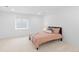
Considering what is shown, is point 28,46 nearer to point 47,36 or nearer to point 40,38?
point 40,38

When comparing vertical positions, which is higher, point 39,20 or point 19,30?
point 39,20

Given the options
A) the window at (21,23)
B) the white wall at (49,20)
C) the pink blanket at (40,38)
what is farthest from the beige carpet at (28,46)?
the white wall at (49,20)

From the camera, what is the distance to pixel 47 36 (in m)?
1.75

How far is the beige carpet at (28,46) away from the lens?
67.6 inches

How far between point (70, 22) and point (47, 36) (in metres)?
0.47

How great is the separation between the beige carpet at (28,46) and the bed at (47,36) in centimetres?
7

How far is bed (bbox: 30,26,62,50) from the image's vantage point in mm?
1734

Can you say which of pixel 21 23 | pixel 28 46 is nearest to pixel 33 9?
pixel 21 23

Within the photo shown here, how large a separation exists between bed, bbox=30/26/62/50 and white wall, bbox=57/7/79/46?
0.10m

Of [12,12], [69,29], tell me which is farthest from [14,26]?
→ [69,29]
